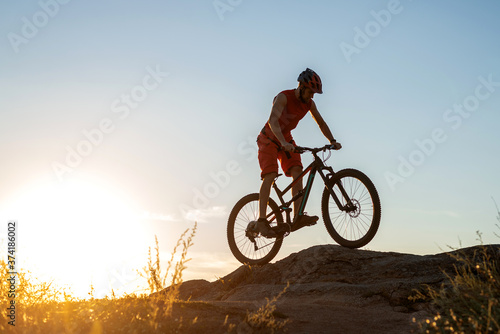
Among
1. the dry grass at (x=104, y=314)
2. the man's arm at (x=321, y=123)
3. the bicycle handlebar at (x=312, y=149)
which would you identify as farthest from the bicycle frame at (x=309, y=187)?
the dry grass at (x=104, y=314)

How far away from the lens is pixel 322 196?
7355 mm

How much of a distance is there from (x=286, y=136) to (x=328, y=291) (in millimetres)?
2544

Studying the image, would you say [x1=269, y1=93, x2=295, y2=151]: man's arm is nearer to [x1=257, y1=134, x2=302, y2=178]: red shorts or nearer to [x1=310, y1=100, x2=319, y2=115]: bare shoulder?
[x1=257, y1=134, x2=302, y2=178]: red shorts

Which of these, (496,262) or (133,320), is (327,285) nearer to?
(496,262)

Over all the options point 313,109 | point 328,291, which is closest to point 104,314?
point 328,291

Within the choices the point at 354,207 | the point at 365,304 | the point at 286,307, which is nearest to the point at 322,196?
the point at 354,207

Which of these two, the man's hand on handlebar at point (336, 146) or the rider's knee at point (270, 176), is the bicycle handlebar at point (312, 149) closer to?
the man's hand on handlebar at point (336, 146)

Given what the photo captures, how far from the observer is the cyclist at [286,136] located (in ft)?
24.3

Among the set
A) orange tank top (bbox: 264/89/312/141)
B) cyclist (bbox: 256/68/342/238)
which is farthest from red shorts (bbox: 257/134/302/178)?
orange tank top (bbox: 264/89/312/141)

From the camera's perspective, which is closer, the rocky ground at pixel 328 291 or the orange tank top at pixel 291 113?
the rocky ground at pixel 328 291

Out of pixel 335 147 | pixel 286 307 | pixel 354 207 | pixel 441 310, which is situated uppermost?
pixel 335 147

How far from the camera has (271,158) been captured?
7.79 m

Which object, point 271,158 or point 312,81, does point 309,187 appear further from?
point 312,81

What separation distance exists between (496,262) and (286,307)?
2.56m
